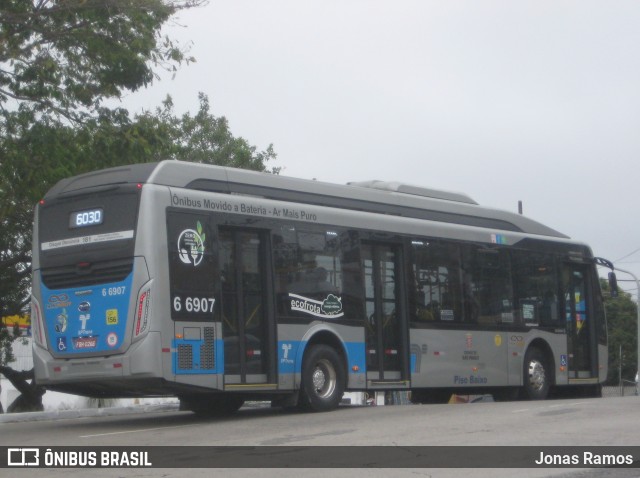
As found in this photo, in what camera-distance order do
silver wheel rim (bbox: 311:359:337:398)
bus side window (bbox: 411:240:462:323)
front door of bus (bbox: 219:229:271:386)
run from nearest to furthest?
front door of bus (bbox: 219:229:271:386) → silver wheel rim (bbox: 311:359:337:398) → bus side window (bbox: 411:240:462:323)

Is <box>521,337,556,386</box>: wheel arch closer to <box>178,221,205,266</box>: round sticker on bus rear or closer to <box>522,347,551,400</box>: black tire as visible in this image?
<box>522,347,551,400</box>: black tire

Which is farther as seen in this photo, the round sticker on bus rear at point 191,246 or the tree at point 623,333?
the tree at point 623,333

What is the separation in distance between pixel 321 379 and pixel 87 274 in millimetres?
4138

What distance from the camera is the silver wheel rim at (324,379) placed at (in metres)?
16.6

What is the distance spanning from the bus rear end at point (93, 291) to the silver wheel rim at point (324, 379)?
307 cm

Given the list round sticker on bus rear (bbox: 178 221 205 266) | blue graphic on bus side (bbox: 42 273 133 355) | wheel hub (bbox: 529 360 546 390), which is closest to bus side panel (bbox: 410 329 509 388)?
wheel hub (bbox: 529 360 546 390)

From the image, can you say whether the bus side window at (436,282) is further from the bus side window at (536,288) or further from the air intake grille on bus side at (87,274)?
the air intake grille on bus side at (87,274)

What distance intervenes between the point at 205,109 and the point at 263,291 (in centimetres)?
2583

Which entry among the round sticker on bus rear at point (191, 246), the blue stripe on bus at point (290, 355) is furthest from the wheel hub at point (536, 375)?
the round sticker on bus rear at point (191, 246)

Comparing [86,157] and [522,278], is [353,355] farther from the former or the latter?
[86,157]

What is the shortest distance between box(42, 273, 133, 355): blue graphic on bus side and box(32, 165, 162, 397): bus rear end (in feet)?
0.04

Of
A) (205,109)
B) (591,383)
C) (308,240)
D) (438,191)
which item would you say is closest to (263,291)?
(308,240)

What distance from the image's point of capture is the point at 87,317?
48.2 ft

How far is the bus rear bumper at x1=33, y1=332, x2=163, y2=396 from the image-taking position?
14031 millimetres
